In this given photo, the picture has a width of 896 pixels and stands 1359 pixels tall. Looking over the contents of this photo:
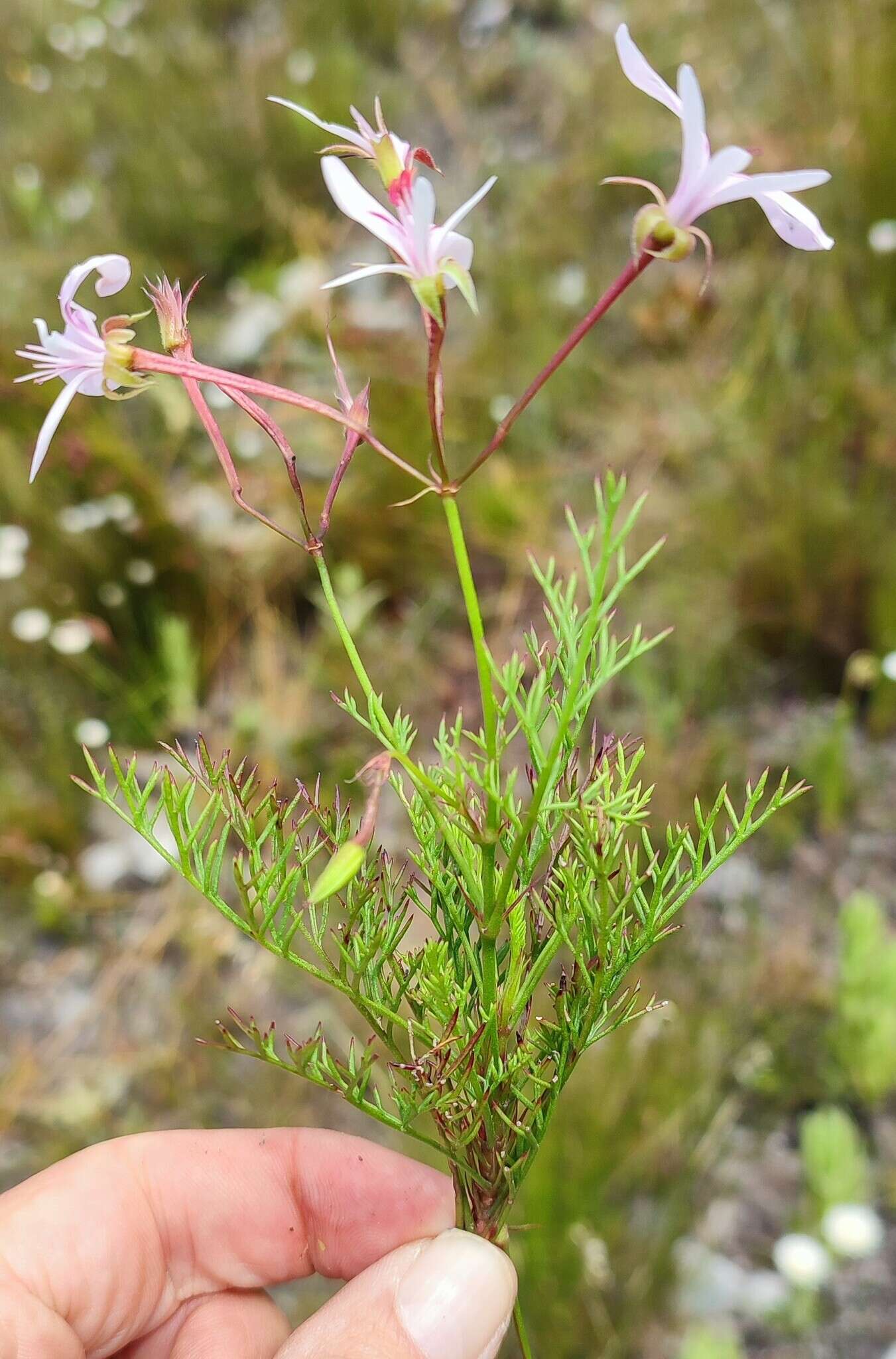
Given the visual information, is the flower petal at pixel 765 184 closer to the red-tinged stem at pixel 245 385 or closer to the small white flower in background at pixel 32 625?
the red-tinged stem at pixel 245 385

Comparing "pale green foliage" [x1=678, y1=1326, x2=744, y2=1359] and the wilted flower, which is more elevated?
the wilted flower

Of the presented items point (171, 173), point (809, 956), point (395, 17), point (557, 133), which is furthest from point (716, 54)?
point (809, 956)

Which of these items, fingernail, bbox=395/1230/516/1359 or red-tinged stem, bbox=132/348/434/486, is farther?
fingernail, bbox=395/1230/516/1359

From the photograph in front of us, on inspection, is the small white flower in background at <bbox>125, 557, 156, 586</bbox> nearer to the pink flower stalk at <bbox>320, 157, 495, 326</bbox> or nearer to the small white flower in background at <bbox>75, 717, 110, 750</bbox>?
the small white flower in background at <bbox>75, 717, 110, 750</bbox>

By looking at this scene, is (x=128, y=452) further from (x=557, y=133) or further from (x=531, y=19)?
(x=531, y=19)

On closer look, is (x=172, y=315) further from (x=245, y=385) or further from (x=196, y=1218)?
(x=196, y=1218)

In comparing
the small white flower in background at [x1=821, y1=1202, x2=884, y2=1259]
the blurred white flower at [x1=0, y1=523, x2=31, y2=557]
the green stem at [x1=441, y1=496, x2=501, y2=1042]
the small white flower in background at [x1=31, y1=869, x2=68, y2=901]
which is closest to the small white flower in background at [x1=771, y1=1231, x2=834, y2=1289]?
the small white flower in background at [x1=821, y1=1202, x2=884, y2=1259]

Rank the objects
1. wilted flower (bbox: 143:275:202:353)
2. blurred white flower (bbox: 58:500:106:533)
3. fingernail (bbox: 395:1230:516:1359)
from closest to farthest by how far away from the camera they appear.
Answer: wilted flower (bbox: 143:275:202:353)
fingernail (bbox: 395:1230:516:1359)
blurred white flower (bbox: 58:500:106:533)
